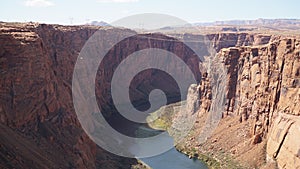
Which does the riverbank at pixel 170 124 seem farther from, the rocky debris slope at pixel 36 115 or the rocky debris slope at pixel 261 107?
the rocky debris slope at pixel 36 115

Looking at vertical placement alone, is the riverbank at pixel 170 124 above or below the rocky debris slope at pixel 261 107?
below

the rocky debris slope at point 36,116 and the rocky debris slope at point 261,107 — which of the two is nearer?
the rocky debris slope at point 36,116

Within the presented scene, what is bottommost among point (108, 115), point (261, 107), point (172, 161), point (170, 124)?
point (170, 124)

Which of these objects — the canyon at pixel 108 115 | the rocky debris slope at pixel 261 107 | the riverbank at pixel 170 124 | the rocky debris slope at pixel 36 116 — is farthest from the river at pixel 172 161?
the rocky debris slope at pixel 36 116

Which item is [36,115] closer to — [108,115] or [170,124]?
[108,115]

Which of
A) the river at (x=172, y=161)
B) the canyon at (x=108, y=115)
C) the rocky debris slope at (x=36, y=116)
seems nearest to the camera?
the rocky debris slope at (x=36, y=116)

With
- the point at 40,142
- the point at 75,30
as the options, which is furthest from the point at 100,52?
the point at 40,142

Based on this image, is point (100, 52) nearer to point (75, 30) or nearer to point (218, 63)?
point (75, 30)

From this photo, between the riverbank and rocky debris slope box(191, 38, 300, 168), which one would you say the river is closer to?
the riverbank

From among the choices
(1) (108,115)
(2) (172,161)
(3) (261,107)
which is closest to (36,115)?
(2) (172,161)
